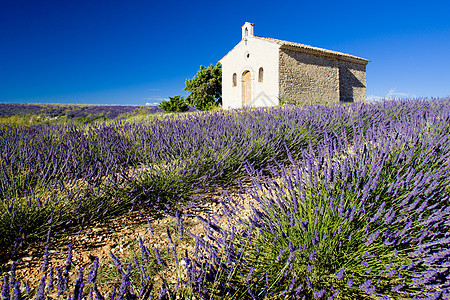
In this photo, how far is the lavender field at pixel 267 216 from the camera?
3.32 feet

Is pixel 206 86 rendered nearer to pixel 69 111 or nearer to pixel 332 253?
pixel 69 111

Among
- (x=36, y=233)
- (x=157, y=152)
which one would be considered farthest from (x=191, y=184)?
(x=36, y=233)

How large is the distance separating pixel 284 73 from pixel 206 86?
737 cm

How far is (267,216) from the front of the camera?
1.46 metres

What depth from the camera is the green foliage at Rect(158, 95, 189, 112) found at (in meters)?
17.1

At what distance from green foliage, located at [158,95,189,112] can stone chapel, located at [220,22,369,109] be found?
124 inches

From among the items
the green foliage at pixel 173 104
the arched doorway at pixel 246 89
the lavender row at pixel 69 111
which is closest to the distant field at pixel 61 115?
the lavender row at pixel 69 111

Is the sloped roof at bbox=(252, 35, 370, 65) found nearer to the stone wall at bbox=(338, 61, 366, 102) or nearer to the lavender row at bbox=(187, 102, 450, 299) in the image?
the stone wall at bbox=(338, 61, 366, 102)

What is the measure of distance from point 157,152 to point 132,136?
1.14 metres

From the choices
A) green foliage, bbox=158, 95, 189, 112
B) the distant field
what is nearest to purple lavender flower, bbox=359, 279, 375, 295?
the distant field

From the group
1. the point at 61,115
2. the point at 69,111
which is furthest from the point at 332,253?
the point at 69,111

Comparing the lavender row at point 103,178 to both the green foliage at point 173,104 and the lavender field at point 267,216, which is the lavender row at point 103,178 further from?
the green foliage at point 173,104

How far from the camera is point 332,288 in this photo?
112 cm

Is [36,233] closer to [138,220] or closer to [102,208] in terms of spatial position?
[102,208]
